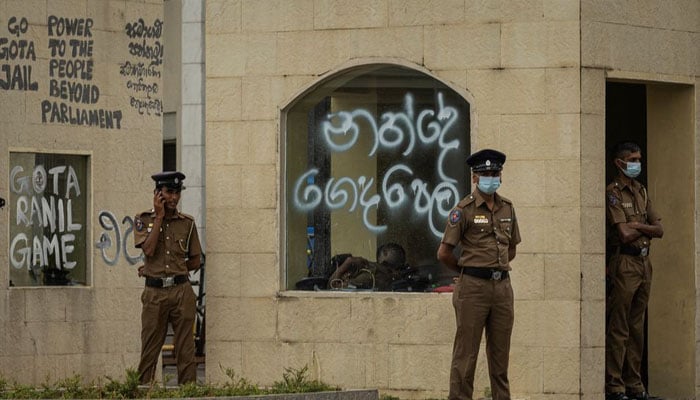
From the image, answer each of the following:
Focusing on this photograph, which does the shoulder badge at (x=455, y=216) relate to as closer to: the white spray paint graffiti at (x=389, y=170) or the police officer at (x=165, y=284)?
the white spray paint graffiti at (x=389, y=170)

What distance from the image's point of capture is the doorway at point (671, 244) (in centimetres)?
1552

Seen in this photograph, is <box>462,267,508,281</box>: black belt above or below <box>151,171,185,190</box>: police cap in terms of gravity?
below

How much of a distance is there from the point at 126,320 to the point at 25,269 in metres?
1.18

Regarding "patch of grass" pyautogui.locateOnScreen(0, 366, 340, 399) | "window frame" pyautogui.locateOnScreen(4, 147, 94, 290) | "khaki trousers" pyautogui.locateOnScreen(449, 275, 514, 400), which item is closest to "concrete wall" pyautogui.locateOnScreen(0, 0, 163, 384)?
"window frame" pyautogui.locateOnScreen(4, 147, 94, 290)

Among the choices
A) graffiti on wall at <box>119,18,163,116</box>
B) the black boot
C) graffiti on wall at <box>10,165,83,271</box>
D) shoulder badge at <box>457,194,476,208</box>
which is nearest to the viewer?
shoulder badge at <box>457,194,476,208</box>

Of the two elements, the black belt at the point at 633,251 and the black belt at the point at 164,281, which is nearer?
the black belt at the point at 633,251

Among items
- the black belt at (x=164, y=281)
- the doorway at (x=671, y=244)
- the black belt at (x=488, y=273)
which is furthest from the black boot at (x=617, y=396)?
the black belt at (x=164, y=281)

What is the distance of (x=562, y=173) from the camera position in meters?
14.6

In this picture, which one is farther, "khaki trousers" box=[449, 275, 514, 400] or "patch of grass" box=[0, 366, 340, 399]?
"khaki trousers" box=[449, 275, 514, 400]

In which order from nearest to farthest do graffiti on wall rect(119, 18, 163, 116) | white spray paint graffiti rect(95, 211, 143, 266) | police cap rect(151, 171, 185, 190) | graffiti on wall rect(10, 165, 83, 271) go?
police cap rect(151, 171, 185, 190)
graffiti on wall rect(10, 165, 83, 271)
white spray paint graffiti rect(95, 211, 143, 266)
graffiti on wall rect(119, 18, 163, 116)

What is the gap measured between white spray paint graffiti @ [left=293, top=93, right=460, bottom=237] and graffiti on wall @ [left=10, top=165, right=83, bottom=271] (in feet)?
11.3

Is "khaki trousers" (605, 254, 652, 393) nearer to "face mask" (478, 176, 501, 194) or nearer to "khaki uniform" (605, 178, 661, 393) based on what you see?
"khaki uniform" (605, 178, 661, 393)

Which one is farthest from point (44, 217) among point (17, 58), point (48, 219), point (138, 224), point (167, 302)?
point (167, 302)

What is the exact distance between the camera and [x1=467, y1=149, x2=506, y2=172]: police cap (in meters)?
13.5
